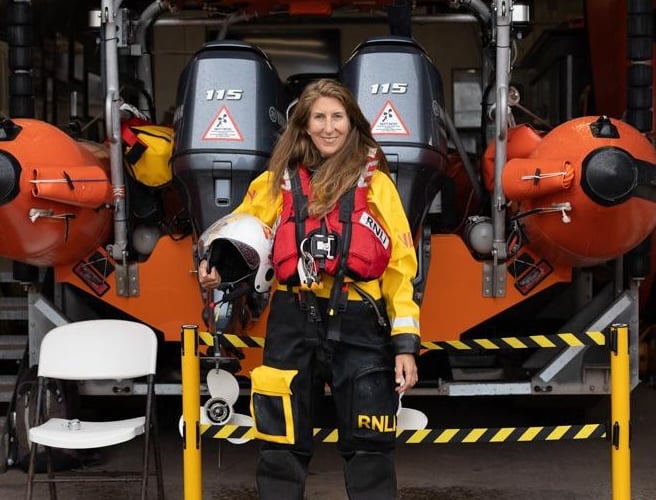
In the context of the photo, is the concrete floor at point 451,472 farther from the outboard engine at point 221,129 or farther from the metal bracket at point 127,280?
the outboard engine at point 221,129

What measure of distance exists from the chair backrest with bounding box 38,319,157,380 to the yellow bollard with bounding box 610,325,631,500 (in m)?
1.78

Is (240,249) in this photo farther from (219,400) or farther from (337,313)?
(219,400)

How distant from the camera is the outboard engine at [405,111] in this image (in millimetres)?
4168

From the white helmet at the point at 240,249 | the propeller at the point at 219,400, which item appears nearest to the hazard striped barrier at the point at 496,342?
the propeller at the point at 219,400

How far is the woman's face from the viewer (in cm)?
330

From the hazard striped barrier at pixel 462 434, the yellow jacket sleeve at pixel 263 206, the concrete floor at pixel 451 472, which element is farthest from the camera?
the concrete floor at pixel 451 472

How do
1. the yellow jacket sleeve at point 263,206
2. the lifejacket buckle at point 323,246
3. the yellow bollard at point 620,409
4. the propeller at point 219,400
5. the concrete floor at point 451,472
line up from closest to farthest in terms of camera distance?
1. the lifejacket buckle at point 323,246
2. the yellow jacket sleeve at point 263,206
3. the yellow bollard at point 620,409
4. the propeller at point 219,400
5. the concrete floor at point 451,472

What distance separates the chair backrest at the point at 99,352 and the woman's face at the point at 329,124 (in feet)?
4.41

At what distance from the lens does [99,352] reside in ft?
14.1

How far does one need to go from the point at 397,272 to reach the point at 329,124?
50cm

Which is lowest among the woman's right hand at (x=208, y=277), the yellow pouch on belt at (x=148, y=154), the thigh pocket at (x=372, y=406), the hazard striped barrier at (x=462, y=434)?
the hazard striped barrier at (x=462, y=434)

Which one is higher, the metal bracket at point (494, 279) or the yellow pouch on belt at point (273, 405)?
the metal bracket at point (494, 279)

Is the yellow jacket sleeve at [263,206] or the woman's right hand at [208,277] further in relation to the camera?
the yellow jacket sleeve at [263,206]

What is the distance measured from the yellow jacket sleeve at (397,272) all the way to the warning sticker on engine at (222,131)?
3.33ft
